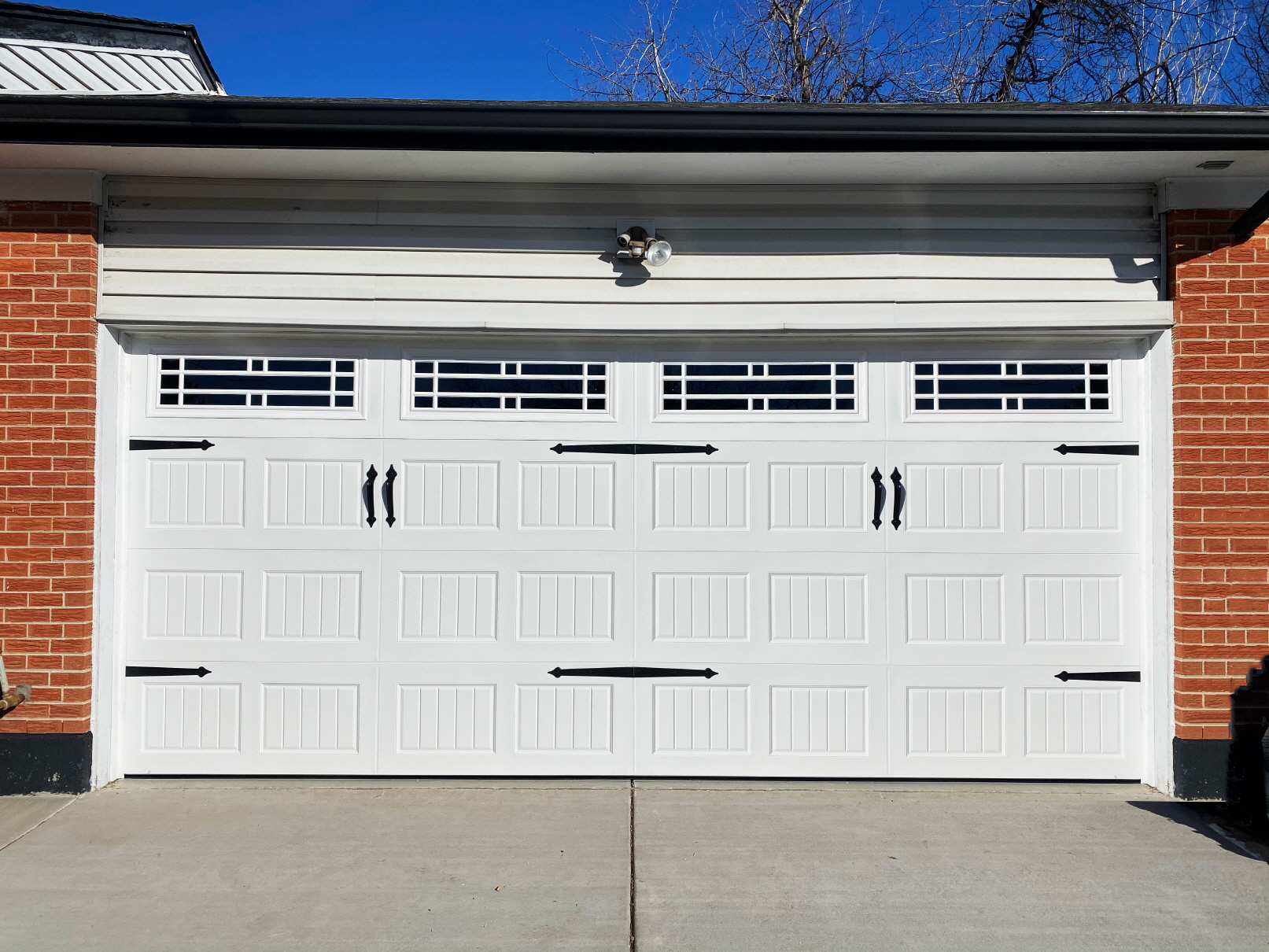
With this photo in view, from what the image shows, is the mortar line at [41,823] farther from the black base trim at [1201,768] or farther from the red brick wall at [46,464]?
the black base trim at [1201,768]

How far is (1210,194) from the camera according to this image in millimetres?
4363

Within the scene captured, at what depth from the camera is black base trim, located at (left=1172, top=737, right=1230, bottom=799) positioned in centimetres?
429

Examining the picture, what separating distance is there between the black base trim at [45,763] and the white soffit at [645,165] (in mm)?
2761

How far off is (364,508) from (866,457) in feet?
8.51

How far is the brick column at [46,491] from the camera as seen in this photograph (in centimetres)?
428

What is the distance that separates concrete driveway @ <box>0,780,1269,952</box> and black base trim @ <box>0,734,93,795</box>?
0.33 ft

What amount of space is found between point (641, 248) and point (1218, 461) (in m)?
3.01

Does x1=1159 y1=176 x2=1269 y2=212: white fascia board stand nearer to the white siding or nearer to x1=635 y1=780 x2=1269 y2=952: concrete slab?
the white siding

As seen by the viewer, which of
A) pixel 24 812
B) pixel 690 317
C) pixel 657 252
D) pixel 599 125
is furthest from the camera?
pixel 690 317

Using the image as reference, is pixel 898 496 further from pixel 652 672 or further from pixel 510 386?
pixel 510 386

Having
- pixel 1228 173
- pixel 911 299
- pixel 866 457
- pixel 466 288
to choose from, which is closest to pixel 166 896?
pixel 466 288

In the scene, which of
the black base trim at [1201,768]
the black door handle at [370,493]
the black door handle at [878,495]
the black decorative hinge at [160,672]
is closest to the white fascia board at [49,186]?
Result: the black door handle at [370,493]

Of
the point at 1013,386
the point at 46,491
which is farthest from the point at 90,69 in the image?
the point at 1013,386

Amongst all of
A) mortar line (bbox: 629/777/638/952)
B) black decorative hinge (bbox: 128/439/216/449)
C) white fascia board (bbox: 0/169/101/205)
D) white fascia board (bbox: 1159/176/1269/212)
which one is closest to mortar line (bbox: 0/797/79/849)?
black decorative hinge (bbox: 128/439/216/449)
